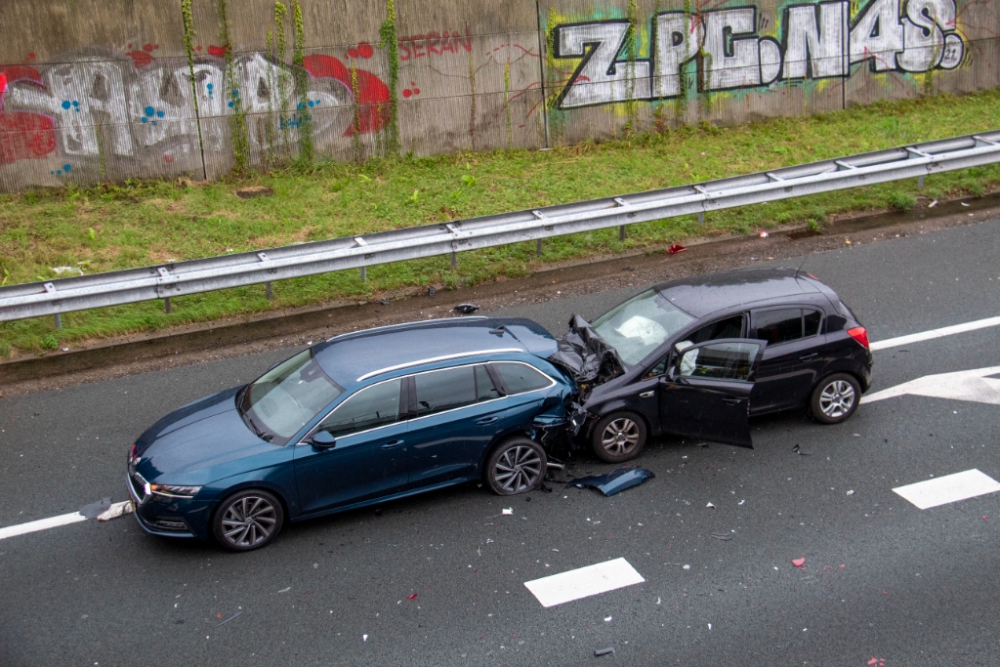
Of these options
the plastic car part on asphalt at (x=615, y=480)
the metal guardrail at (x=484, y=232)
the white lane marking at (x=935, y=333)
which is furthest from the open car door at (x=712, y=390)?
the metal guardrail at (x=484, y=232)

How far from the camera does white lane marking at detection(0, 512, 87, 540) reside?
8068mm

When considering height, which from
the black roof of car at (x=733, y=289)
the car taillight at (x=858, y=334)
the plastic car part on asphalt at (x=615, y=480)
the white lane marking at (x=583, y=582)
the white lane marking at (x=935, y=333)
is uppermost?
the black roof of car at (x=733, y=289)

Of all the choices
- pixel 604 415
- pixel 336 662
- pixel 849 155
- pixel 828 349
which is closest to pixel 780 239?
pixel 849 155

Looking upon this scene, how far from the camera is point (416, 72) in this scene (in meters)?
16.6

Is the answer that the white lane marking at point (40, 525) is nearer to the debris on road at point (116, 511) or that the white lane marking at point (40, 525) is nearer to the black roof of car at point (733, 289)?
the debris on road at point (116, 511)

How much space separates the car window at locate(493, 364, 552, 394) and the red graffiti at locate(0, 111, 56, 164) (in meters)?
10.2

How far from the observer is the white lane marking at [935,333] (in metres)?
10.9

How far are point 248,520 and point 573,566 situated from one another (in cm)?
257

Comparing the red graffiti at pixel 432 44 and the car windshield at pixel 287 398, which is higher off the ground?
the red graffiti at pixel 432 44

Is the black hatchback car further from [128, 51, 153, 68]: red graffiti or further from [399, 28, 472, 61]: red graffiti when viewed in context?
[128, 51, 153, 68]: red graffiti

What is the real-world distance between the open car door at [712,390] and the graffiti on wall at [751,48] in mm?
9594

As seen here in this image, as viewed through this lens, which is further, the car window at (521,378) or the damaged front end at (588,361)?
the damaged front end at (588,361)

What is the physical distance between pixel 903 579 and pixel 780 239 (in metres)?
7.78

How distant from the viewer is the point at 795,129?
18094 millimetres
